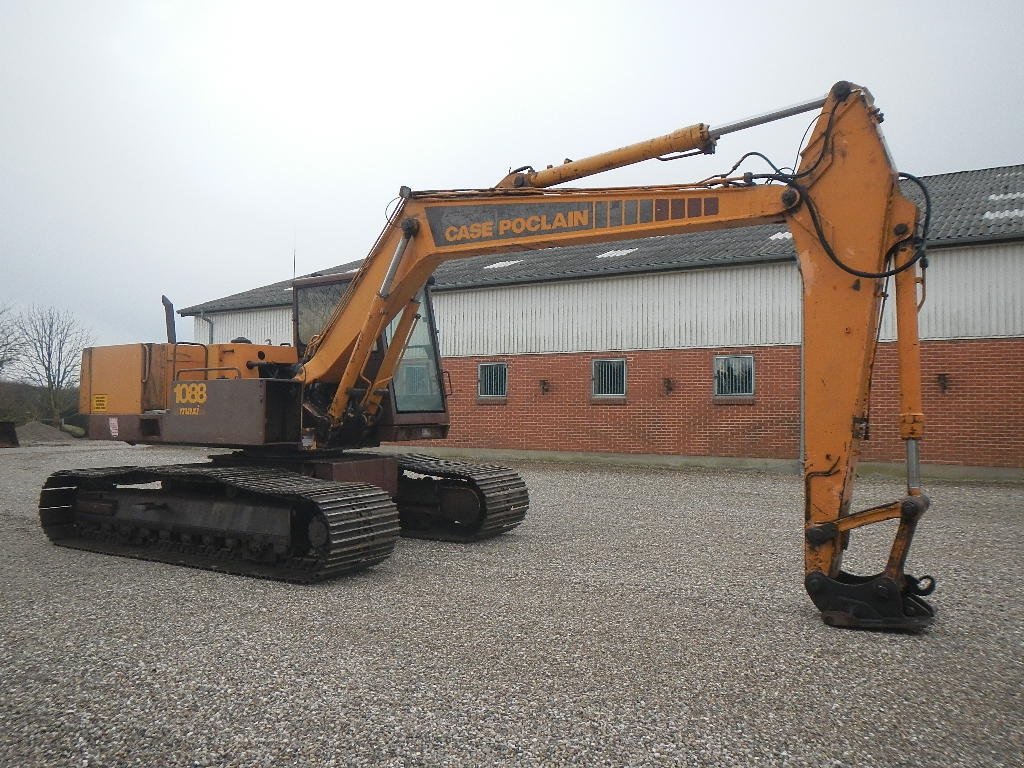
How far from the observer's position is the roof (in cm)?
1596

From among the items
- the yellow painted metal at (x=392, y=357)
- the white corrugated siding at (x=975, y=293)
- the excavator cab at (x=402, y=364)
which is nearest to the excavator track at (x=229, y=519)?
the yellow painted metal at (x=392, y=357)

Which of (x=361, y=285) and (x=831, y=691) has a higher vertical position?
(x=361, y=285)

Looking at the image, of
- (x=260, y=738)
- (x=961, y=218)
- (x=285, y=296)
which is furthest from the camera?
(x=285, y=296)

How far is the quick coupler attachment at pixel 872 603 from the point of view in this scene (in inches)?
212

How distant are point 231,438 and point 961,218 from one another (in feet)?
50.5

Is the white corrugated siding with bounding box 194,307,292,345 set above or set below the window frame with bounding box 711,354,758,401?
above

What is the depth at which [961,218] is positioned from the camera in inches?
658

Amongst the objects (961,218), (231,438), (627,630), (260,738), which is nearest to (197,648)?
(260,738)

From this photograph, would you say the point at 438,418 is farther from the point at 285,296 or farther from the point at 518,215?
the point at 285,296

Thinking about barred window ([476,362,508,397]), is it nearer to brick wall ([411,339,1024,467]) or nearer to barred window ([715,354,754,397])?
brick wall ([411,339,1024,467])

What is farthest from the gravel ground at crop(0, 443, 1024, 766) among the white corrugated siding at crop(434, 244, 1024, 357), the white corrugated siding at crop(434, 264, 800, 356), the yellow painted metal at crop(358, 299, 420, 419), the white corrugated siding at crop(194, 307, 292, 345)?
the white corrugated siding at crop(194, 307, 292, 345)

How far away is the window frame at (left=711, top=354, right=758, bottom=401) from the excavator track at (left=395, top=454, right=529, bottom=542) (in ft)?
29.9

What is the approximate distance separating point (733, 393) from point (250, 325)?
15.8m

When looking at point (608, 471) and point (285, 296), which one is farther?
point (285, 296)
